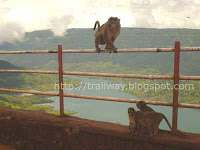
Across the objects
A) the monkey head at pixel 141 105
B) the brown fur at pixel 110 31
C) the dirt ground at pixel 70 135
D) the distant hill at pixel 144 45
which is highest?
the distant hill at pixel 144 45

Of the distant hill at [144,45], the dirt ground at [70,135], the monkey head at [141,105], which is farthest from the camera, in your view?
the distant hill at [144,45]

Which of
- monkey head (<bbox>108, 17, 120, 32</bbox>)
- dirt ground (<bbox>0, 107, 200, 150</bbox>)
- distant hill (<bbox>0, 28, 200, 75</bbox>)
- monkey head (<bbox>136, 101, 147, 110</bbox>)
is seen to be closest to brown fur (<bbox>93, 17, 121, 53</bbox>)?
monkey head (<bbox>108, 17, 120, 32</bbox>)

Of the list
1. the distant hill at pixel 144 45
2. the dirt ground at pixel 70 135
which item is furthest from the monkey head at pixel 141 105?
the distant hill at pixel 144 45

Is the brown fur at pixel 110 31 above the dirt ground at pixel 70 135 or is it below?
above

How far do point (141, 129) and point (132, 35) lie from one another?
118 meters

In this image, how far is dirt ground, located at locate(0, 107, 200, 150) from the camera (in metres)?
3.02

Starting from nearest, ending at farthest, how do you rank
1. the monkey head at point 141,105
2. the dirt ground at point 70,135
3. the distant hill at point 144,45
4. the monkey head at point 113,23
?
the dirt ground at point 70,135
the monkey head at point 141,105
the monkey head at point 113,23
the distant hill at point 144,45

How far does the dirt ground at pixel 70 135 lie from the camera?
3021mm

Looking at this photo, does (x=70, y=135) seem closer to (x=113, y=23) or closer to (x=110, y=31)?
(x=110, y=31)

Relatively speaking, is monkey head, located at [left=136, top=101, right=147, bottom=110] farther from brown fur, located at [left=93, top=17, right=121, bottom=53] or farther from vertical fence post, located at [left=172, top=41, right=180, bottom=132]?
brown fur, located at [left=93, top=17, right=121, bottom=53]

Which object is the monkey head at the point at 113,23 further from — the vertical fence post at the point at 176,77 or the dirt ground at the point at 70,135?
the dirt ground at the point at 70,135

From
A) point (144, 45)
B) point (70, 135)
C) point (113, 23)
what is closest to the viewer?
point (70, 135)

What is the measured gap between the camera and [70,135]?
12.0 feet

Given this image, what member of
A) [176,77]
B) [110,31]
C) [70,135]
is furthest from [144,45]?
[176,77]
